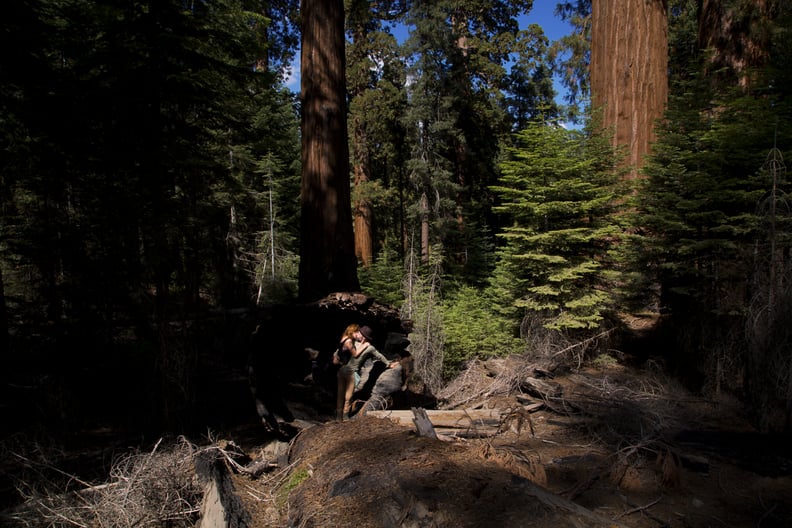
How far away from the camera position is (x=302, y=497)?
3697 millimetres

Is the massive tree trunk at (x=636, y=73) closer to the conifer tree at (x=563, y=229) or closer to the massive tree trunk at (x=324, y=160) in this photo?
the conifer tree at (x=563, y=229)

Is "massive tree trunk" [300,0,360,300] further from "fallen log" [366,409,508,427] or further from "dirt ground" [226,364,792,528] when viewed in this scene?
"dirt ground" [226,364,792,528]

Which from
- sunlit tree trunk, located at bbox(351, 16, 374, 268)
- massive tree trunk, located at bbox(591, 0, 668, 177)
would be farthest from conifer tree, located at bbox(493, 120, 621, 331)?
sunlit tree trunk, located at bbox(351, 16, 374, 268)

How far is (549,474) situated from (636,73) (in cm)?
875

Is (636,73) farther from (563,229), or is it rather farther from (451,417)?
(451,417)

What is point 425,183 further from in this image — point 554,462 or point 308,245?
point 554,462

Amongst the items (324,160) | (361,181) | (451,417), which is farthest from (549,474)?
(361,181)

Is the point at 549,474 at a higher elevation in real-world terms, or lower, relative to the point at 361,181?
lower

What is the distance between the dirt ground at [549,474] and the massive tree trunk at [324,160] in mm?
2904

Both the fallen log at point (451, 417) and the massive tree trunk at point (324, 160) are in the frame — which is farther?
the massive tree trunk at point (324, 160)

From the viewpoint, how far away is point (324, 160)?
7848 mm

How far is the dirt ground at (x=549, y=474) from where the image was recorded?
2.85 meters

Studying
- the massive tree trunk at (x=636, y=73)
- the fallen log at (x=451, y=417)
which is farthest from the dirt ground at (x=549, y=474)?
the massive tree trunk at (x=636, y=73)

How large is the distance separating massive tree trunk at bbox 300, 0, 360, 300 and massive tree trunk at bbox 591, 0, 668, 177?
554 cm
